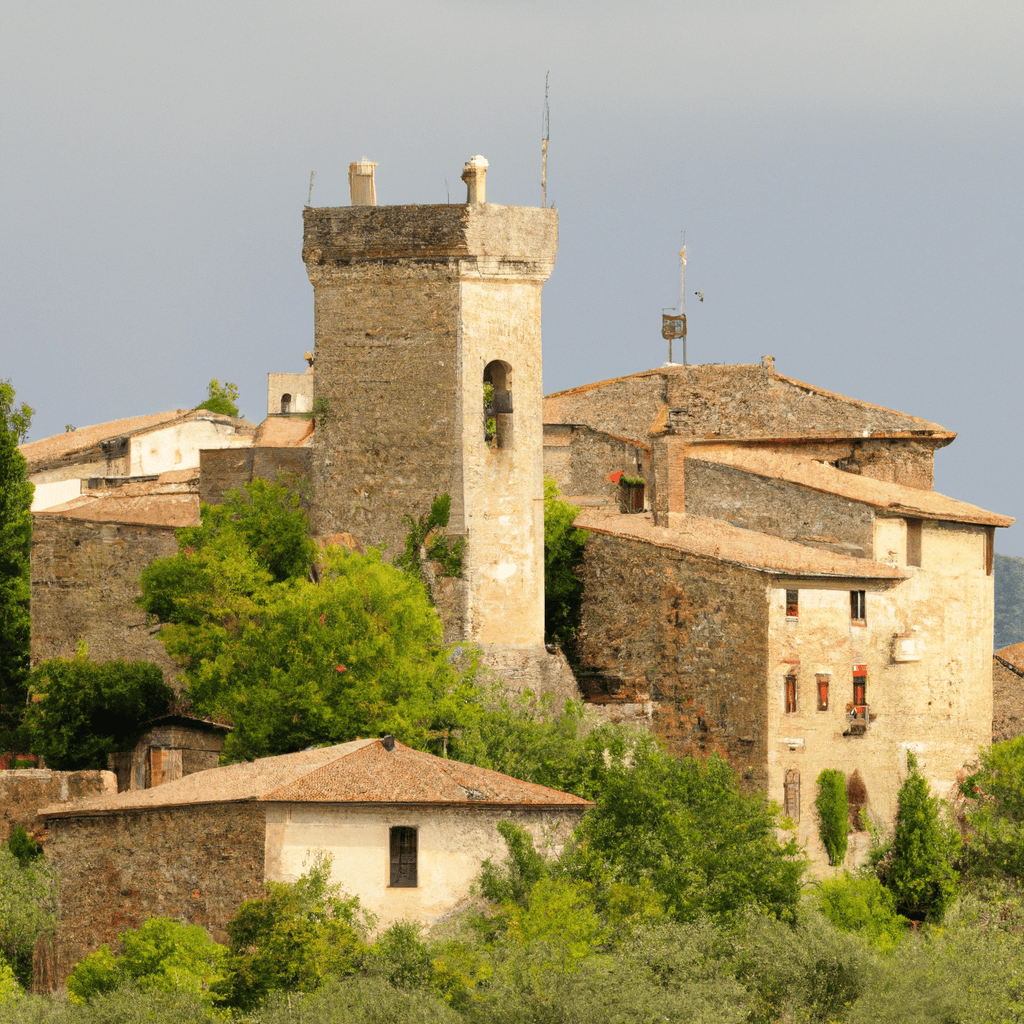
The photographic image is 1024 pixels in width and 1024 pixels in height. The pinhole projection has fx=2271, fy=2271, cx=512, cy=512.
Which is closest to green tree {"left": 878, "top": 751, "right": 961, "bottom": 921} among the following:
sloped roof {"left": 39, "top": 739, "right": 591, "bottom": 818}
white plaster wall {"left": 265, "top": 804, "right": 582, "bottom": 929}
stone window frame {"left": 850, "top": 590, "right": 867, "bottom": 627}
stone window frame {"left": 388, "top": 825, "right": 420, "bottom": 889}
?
stone window frame {"left": 850, "top": 590, "right": 867, "bottom": 627}

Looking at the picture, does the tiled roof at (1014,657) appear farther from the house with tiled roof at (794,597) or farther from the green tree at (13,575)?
the green tree at (13,575)

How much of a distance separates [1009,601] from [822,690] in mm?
115071

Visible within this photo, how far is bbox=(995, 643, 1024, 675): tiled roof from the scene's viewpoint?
5456 cm

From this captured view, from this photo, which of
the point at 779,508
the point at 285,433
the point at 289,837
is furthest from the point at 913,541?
the point at 289,837

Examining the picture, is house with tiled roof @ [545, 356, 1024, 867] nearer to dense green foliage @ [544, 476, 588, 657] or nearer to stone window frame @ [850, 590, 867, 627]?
stone window frame @ [850, 590, 867, 627]

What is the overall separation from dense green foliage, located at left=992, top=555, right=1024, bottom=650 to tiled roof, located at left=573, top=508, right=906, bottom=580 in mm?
95440

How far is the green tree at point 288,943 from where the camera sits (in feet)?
105

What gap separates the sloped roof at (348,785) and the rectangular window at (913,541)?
15.7 metres

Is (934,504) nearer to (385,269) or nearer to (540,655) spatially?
(540,655)

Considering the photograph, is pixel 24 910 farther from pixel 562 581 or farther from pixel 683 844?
pixel 562 581

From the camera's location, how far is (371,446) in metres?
44.0

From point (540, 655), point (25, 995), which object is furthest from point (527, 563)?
point (25, 995)

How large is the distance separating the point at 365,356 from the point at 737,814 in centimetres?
1171

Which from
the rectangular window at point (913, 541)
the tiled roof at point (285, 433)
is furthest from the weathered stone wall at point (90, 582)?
the rectangular window at point (913, 541)
